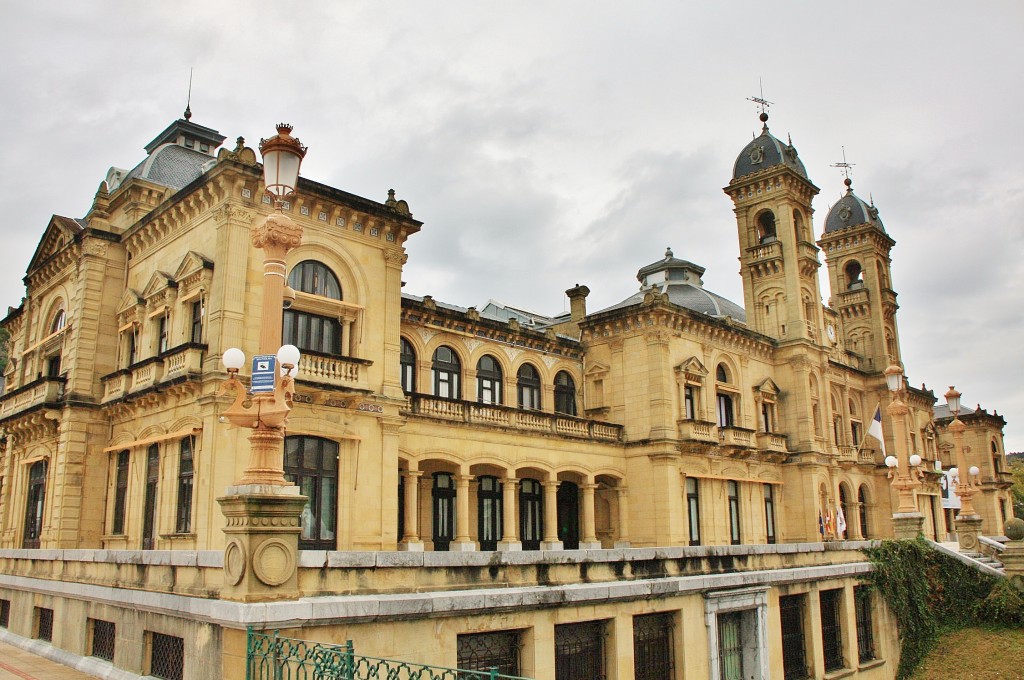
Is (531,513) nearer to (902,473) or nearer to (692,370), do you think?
(692,370)

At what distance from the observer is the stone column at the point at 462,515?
2695cm

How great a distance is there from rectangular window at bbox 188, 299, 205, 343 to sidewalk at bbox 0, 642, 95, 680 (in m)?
8.25

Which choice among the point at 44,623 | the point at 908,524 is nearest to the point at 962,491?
the point at 908,524

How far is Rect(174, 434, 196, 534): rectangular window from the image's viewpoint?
67.6ft

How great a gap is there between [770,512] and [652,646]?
76.3 feet

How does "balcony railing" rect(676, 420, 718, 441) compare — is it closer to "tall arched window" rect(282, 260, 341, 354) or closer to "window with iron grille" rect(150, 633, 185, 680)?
"tall arched window" rect(282, 260, 341, 354)

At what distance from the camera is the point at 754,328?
4194 centimetres

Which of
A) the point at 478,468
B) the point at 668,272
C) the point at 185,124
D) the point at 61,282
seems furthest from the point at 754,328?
the point at 61,282

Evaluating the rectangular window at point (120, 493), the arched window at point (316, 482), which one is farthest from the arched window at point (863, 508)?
the rectangular window at point (120, 493)

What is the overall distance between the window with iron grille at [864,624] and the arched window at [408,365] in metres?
14.9

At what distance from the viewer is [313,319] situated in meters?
22.9

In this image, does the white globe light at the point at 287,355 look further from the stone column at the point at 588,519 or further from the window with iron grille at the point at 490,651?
the stone column at the point at 588,519

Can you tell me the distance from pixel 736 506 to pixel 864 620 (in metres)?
12.3

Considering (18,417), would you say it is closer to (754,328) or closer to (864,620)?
(864,620)
